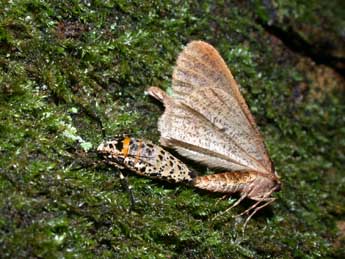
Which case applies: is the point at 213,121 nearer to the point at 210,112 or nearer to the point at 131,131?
the point at 210,112

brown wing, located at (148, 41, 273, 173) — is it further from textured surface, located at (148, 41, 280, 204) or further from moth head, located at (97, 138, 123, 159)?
moth head, located at (97, 138, 123, 159)

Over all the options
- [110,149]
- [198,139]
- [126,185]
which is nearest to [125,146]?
[110,149]

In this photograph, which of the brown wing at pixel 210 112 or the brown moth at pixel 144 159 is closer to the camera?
the brown moth at pixel 144 159

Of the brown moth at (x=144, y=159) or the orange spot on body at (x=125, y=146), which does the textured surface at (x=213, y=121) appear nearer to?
the brown moth at (x=144, y=159)

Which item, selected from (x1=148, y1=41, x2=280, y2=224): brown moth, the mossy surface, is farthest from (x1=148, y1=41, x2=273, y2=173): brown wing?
the mossy surface

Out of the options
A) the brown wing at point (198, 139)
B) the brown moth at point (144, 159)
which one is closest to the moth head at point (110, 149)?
the brown moth at point (144, 159)

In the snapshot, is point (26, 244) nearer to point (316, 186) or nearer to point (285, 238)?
point (285, 238)
